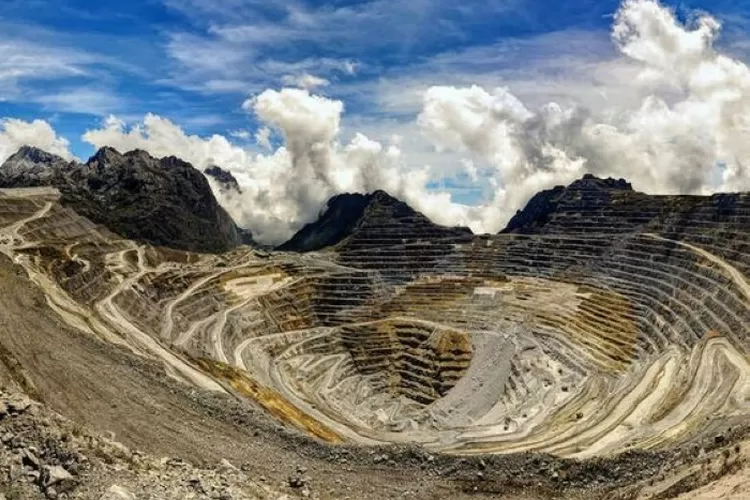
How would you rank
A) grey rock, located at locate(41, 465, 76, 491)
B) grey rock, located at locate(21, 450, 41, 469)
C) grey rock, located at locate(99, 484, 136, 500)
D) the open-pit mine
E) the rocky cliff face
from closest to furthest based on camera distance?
grey rock, located at locate(99, 484, 136, 500), grey rock, located at locate(41, 465, 76, 491), grey rock, located at locate(21, 450, 41, 469), the open-pit mine, the rocky cliff face

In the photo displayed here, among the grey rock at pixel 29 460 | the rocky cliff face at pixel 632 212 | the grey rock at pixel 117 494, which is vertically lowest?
the grey rock at pixel 117 494

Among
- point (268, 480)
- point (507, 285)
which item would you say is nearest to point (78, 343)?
point (268, 480)

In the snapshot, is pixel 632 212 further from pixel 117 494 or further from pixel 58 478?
pixel 58 478

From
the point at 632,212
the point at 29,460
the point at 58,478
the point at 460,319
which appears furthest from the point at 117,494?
the point at 632,212

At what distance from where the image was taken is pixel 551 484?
4272 cm

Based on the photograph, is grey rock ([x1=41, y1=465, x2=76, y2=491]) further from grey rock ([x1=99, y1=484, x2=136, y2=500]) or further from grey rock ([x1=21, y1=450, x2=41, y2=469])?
A: grey rock ([x1=99, y1=484, x2=136, y2=500])

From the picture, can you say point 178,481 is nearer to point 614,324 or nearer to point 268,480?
point 268,480

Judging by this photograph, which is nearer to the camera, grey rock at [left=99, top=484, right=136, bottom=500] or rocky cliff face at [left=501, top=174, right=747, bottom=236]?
grey rock at [left=99, top=484, right=136, bottom=500]

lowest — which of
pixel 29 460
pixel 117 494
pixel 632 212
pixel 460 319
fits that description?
pixel 117 494

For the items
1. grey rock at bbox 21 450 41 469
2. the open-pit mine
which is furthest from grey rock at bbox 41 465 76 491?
the open-pit mine

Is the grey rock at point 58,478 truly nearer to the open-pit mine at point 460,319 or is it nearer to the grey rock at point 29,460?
the grey rock at point 29,460

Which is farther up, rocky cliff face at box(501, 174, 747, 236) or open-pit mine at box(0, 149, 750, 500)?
rocky cliff face at box(501, 174, 747, 236)

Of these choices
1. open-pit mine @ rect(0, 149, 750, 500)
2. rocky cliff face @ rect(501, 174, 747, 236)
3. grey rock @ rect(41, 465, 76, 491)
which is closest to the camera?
grey rock @ rect(41, 465, 76, 491)

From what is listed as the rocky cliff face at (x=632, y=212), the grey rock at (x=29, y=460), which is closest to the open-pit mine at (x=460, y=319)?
the rocky cliff face at (x=632, y=212)
